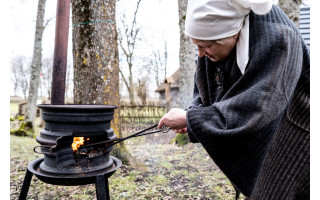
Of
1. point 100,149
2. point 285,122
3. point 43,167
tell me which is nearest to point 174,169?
point 100,149

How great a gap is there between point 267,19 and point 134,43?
1885cm

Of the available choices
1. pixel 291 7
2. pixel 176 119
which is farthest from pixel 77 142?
pixel 291 7

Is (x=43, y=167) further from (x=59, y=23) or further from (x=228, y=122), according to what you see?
(x=228, y=122)

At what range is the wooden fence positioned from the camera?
36.8 ft

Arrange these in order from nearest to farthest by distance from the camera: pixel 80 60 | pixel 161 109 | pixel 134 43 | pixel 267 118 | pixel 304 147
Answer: pixel 267 118, pixel 304 147, pixel 80 60, pixel 161 109, pixel 134 43

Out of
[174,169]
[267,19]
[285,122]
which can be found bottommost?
[174,169]

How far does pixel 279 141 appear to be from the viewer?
1.67 m

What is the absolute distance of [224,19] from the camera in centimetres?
143

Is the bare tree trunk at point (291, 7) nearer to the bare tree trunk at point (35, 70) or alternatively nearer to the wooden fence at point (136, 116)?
the wooden fence at point (136, 116)

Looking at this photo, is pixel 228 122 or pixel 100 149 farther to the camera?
pixel 100 149

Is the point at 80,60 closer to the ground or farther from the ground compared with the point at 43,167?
farther from the ground

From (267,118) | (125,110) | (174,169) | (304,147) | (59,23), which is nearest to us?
(267,118)

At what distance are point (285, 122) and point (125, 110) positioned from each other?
10.1m

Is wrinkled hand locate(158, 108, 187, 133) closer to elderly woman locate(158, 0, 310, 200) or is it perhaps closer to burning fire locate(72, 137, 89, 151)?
elderly woman locate(158, 0, 310, 200)
